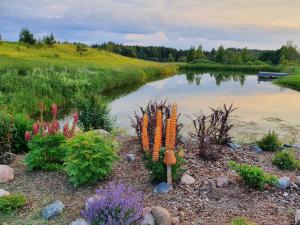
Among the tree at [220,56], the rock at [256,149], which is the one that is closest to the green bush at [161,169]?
the rock at [256,149]

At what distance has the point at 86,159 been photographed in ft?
23.1

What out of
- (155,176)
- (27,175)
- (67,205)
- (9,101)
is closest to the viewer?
(67,205)

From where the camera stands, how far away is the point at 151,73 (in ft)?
210

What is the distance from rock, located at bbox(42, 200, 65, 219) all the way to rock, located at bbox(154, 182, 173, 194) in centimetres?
172

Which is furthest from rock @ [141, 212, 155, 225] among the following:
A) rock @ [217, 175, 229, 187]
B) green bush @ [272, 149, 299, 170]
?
green bush @ [272, 149, 299, 170]

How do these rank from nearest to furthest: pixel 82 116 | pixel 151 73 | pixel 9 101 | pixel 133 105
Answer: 1. pixel 82 116
2. pixel 9 101
3. pixel 133 105
4. pixel 151 73

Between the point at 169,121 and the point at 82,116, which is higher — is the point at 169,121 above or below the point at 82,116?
above

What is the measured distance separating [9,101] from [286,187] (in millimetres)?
15402

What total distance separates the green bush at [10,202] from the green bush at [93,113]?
658 cm

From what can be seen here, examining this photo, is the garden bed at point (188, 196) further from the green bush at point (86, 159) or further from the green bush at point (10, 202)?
the green bush at point (86, 159)

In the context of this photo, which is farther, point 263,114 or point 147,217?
point 263,114

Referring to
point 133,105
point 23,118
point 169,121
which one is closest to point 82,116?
point 23,118

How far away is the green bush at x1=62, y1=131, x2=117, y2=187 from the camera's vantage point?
22.9 ft

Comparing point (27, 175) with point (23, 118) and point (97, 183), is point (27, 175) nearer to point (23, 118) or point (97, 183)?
point (97, 183)
